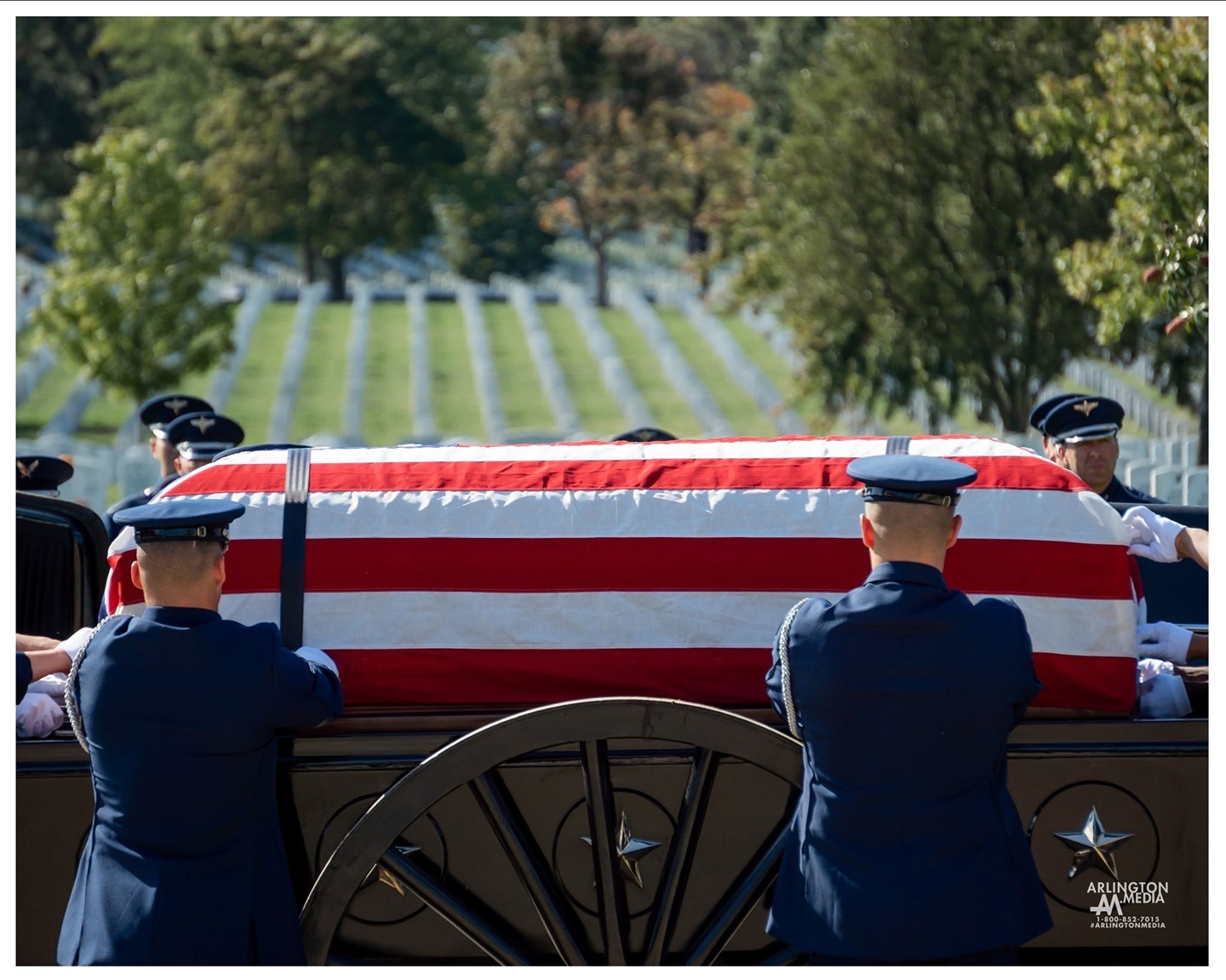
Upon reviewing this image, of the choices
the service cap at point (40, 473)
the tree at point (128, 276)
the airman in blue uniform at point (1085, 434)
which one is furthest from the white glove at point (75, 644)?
the tree at point (128, 276)

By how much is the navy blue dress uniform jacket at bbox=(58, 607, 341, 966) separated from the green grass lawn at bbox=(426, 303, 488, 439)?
76.7 feet

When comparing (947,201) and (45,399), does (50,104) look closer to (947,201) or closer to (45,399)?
(45,399)

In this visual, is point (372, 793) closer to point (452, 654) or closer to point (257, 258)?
Answer: point (452, 654)

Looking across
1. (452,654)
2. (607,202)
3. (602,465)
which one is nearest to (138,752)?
(452,654)

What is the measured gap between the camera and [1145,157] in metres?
11.2

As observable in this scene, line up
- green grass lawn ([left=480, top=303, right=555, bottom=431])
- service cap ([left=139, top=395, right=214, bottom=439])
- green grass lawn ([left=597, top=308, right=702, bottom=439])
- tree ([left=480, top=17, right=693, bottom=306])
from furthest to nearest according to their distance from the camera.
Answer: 1. tree ([left=480, top=17, right=693, bottom=306])
2. green grass lawn ([left=480, top=303, right=555, bottom=431])
3. green grass lawn ([left=597, top=308, right=702, bottom=439])
4. service cap ([left=139, top=395, right=214, bottom=439])

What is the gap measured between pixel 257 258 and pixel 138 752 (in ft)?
177

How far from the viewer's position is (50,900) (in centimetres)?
309

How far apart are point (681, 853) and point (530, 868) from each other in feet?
1.05

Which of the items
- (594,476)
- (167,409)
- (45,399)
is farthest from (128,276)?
(594,476)

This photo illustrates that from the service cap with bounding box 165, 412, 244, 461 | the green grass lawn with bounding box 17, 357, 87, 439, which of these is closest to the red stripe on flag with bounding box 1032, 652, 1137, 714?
the service cap with bounding box 165, 412, 244, 461

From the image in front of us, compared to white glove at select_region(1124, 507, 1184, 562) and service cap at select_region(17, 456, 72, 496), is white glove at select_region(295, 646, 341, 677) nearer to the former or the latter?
white glove at select_region(1124, 507, 1184, 562)

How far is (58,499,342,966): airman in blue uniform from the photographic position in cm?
283

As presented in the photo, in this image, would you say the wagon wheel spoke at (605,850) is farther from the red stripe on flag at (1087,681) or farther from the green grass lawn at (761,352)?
the green grass lawn at (761,352)
